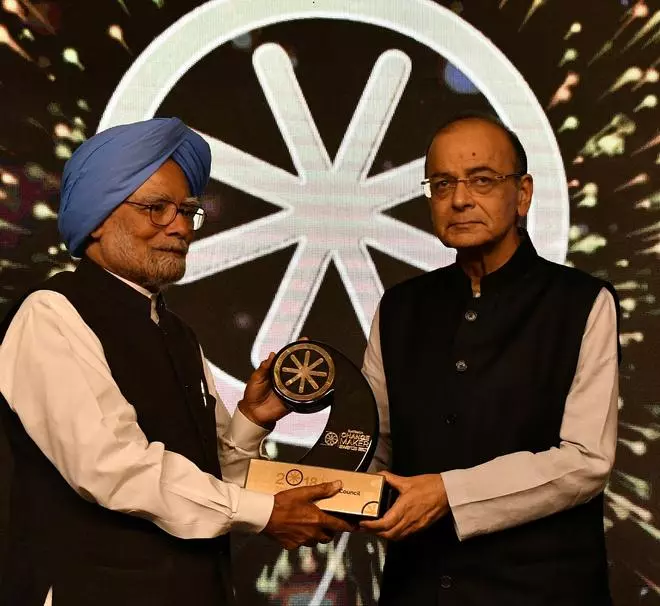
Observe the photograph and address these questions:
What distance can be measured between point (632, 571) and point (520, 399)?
3.75 feet

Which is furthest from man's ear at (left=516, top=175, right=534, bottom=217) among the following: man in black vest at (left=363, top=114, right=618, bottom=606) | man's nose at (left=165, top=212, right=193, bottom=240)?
man's nose at (left=165, top=212, right=193, bottom=240)

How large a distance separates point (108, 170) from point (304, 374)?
659 millimetres

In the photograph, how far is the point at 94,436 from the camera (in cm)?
205

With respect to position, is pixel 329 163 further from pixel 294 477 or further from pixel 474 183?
pixel 294 477

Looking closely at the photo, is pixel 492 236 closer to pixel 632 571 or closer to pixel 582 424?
pixel 582 424

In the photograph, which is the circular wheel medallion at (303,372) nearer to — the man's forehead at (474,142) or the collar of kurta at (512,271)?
the collar of kurta at (512,271)

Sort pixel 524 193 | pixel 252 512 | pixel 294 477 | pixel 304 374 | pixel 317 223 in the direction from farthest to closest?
pixel 317 223 < pixel 524 193 < pixel 304 374 < pixel 294 477 < pixel 252 512

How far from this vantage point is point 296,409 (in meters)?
2.39

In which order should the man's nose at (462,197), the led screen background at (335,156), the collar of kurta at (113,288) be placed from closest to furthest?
the collar of kurta at (113,288)
the man's nose at (462,197)
the led screen background at (335,156)

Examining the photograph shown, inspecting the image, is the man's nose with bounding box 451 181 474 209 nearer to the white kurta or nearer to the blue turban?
the white kurta

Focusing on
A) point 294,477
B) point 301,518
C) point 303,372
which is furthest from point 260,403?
point 301,518

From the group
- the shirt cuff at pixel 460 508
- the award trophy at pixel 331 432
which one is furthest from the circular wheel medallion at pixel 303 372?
the shirt cuff at pixel 460 508

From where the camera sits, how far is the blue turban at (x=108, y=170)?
232 centimetres

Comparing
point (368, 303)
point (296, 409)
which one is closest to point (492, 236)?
point (296, 409)
